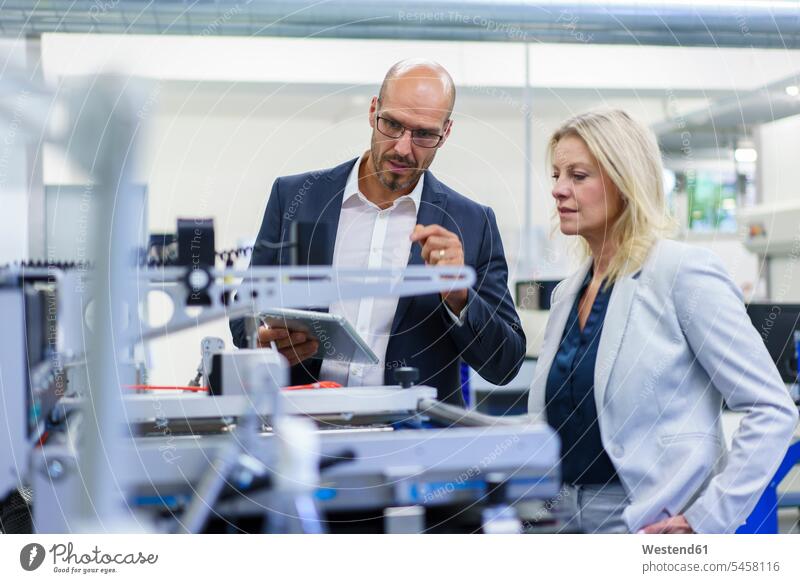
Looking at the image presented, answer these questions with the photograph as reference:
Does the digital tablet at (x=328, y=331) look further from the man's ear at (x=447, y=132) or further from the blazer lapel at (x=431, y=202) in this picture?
the man's ear at (x=447, y=132)

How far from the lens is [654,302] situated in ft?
4.22

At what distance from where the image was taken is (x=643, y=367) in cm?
128

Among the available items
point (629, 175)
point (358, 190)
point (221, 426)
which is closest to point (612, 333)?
point (629, 175)

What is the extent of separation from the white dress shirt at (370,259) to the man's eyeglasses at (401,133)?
0.20ft

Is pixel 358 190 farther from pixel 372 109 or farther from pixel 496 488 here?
pixel 496 488

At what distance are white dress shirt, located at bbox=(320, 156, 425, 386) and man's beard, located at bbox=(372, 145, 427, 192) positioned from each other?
0.01 metres

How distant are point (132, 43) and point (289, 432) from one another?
0.72 meters

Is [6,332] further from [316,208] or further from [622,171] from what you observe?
[622,171]

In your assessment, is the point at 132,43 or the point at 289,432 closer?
the point at 289,432

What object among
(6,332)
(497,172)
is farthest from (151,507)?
(497,172)

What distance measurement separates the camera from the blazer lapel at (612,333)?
1293 millimetres
